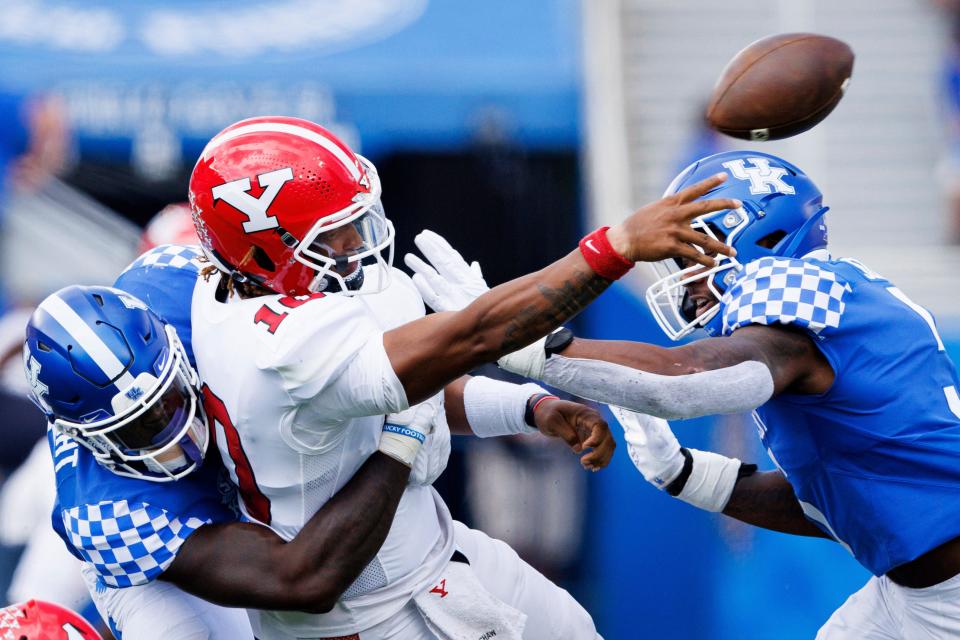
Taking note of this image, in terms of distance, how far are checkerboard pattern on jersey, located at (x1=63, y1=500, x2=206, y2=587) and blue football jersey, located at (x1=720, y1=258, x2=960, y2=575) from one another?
1.29m

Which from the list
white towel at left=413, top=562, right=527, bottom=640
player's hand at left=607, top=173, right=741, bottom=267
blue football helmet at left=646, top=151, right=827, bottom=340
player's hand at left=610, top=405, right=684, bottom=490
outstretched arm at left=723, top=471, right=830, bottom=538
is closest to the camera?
player's hand at left=607, top=173, right=741, bottom=267

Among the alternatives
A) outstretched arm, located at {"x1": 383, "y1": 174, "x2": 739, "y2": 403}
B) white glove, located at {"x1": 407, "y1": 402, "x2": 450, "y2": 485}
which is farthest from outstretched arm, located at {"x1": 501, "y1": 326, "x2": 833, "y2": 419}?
white glove, located at {"x1": 407, "y1": 402, "x2": 450, "y2": 485}

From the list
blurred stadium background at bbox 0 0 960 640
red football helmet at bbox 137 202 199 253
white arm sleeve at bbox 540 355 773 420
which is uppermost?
white arm sleeve at bbox 540 355 773 420

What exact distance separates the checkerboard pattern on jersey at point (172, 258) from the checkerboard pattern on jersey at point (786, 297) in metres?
1.29

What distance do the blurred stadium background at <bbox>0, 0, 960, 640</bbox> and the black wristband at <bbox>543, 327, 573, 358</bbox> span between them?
10.2 feet

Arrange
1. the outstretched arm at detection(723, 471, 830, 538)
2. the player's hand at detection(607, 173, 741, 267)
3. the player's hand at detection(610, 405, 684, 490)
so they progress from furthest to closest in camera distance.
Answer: the outstretched arm at detection(723, 471, 830, 538), the player's hand at detection(610, 405, 684, 490), the player's hand at detection(607, 173, 741, 267)

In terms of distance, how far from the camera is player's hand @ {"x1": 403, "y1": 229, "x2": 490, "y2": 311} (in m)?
3.02

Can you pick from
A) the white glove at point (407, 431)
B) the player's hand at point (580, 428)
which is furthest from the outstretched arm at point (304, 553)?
the player's hand at point (580, 428)

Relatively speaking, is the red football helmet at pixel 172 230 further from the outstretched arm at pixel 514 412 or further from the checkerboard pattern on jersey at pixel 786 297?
the checkerboard pattern on jersey at pixel 786 297

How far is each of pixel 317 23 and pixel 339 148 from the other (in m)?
4.73

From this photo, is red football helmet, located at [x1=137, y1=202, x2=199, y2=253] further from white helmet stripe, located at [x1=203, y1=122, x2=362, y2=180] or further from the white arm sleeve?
the white arm sleeve

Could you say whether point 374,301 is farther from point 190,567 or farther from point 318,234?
point 190,567

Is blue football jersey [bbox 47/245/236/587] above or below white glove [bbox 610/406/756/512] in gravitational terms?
above

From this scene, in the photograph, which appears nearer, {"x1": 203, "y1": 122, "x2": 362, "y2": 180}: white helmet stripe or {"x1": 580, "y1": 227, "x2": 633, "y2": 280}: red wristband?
{"x1": 580, "y1": 227, "x2": 633, "y2": 280}: red wristband
